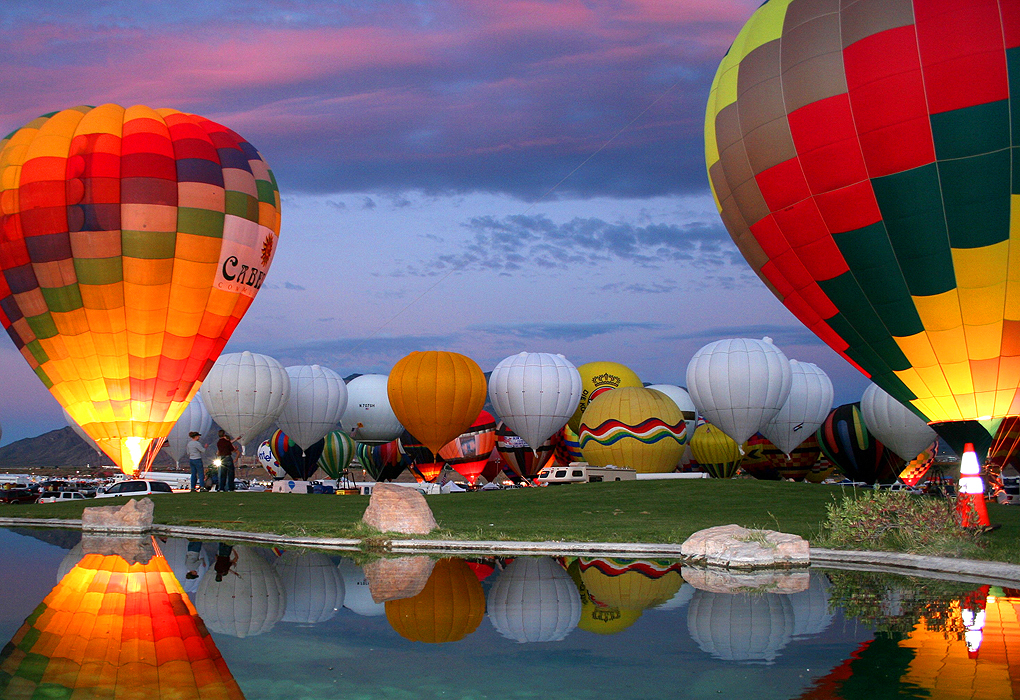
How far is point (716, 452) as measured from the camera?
172 ft

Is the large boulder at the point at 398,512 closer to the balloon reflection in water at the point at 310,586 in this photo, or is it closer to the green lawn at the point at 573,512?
the green lawn at the point at 573,512

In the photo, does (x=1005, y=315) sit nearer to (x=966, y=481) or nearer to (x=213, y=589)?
(x=966, y=481)

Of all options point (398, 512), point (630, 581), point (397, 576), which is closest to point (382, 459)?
point (398, 512)

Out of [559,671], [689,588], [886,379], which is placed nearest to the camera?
[559,671]

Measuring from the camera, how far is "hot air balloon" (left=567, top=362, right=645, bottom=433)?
5259 centimetres

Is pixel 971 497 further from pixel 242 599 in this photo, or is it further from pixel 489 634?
pixel 242 599

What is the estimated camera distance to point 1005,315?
1642cm

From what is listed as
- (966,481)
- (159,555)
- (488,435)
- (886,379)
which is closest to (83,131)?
(159,555)

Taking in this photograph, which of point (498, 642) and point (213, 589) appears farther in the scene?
point (213, 589)

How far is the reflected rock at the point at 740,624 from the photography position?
7.16 metres

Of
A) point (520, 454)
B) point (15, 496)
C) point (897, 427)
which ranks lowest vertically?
point (15, 496)

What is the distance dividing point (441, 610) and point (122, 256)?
21.5 metres

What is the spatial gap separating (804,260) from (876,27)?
467 centimetres

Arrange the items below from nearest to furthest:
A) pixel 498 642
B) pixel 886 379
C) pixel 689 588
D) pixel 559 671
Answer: pixel 559 671 < pixel 498 642 < pixel 689 588 < pixel 886 379
